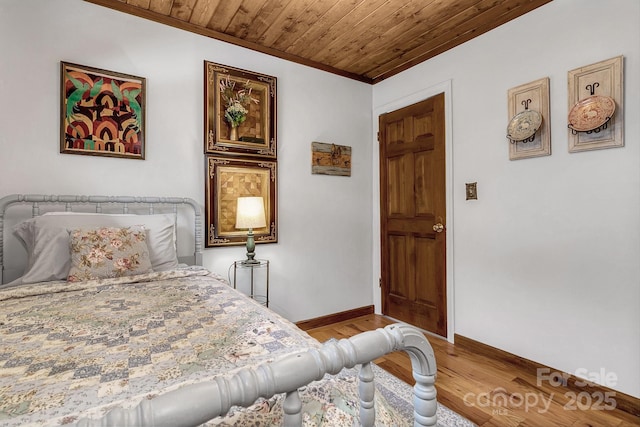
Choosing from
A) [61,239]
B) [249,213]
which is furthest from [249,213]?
[61,239]

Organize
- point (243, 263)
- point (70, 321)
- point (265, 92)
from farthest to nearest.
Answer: point (265, 92) → point (243, 263) → point (70, 321)

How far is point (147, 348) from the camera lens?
920 millimetres

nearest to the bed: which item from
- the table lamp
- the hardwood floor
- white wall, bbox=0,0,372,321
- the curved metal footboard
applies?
the curved metal footboard

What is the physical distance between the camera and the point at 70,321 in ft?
3.73

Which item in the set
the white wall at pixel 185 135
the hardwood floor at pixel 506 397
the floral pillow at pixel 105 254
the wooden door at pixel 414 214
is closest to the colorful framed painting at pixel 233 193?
the white wall at pixel 185 135

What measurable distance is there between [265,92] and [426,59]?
5.07ft

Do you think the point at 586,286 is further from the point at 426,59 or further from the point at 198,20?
the point at 198,20

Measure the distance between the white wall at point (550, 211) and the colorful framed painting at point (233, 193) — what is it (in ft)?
5.30

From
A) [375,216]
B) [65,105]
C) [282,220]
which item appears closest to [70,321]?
[65,105]

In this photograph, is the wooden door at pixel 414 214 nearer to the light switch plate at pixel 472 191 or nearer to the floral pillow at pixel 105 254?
the light switch plate at pixel 472 191

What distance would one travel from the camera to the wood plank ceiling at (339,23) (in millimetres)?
2219

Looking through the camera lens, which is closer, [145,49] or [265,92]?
[145,49]

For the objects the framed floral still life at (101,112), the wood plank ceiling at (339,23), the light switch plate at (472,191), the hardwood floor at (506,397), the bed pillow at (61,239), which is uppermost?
the wood plank ceiling at (339,23)

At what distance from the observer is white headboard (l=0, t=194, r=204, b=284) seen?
1873mm
